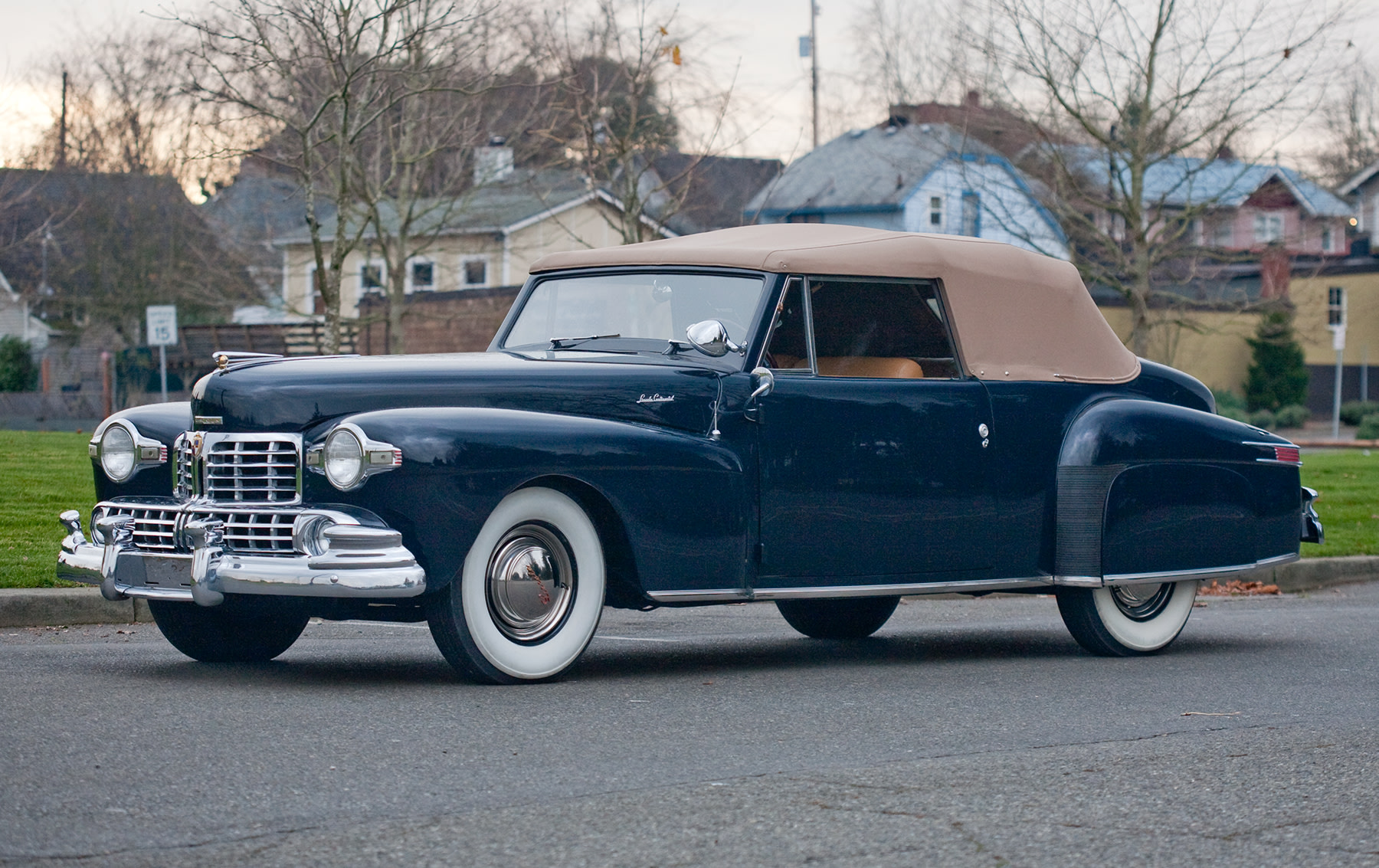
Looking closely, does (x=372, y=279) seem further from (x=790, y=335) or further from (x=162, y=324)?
(x=790, y=335)

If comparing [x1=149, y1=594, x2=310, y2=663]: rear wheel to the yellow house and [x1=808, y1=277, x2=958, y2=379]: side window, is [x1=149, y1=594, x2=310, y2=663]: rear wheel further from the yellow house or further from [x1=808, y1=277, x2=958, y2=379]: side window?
the yellow house

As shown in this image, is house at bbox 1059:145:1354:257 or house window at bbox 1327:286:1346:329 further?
house window at bbox 1327:286:1346:329

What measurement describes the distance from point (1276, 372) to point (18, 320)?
41480mm

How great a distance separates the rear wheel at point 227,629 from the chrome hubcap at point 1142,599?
373cm

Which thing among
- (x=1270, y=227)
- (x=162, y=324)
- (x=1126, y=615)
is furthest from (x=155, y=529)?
(x=1270, y=227)

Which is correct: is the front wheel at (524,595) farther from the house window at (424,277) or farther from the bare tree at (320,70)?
the house window at (424,277)

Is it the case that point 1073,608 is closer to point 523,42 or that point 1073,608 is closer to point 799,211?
point 523,42

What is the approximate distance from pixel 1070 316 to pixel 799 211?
4500 centimetres

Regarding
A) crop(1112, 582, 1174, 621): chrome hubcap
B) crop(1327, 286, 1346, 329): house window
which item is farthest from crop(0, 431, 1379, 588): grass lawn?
crop(1327, 286, 1346, 329): house window

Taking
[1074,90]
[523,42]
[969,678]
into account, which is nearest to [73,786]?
[969,678]

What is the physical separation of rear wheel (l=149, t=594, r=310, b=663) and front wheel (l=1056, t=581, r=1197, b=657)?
345 centimetres

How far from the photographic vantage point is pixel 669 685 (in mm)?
6289

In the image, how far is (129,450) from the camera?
656 cm

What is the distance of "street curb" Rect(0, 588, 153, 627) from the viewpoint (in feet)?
26.8
